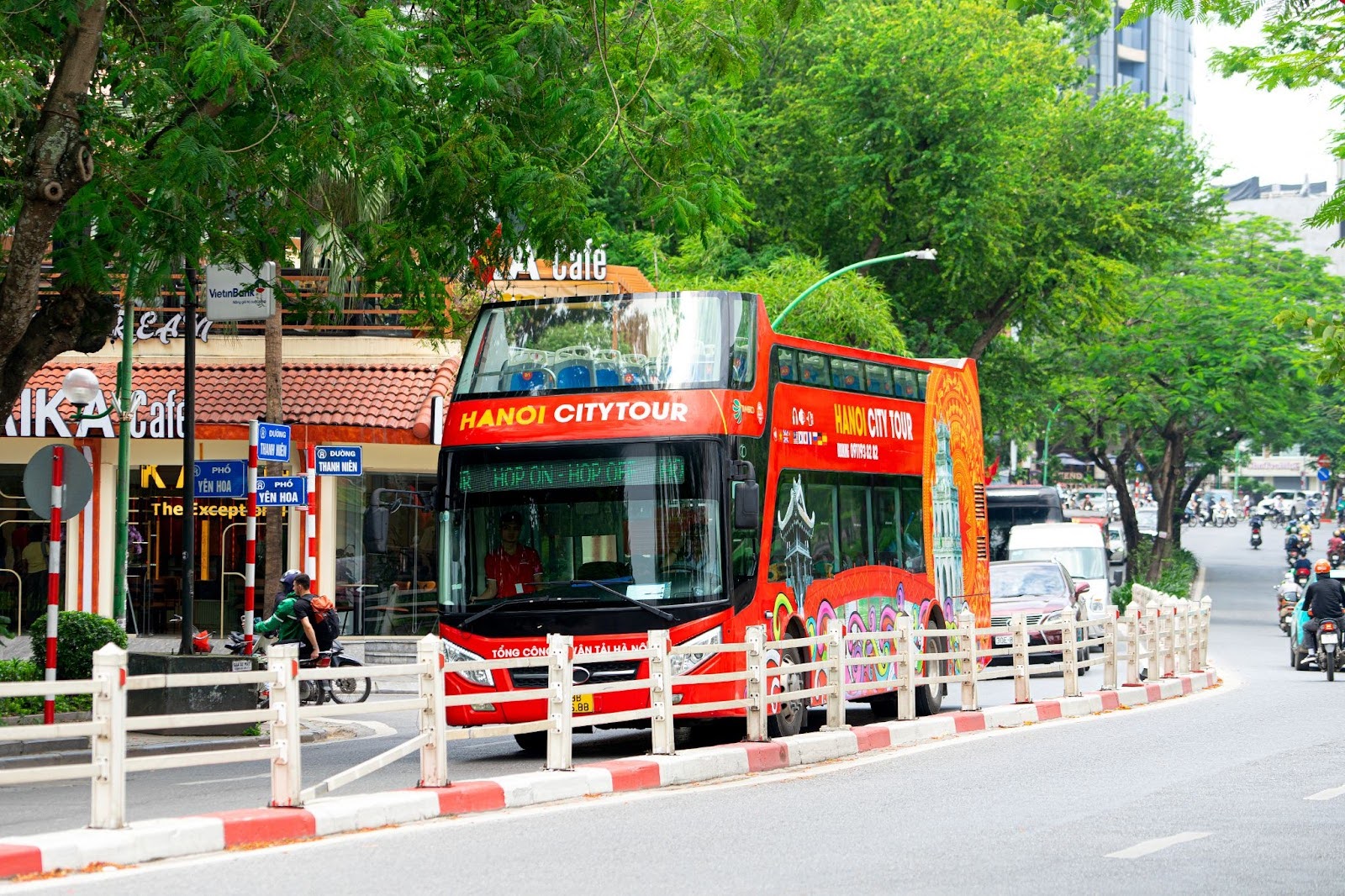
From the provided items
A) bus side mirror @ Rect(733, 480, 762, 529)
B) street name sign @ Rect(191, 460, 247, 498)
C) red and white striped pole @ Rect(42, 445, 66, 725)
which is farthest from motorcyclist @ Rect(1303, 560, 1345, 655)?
red and white striped pole @ Rect(42, 445, 66, 725)

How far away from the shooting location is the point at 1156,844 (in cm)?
970

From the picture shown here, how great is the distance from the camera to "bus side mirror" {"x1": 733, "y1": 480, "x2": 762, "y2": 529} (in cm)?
1488

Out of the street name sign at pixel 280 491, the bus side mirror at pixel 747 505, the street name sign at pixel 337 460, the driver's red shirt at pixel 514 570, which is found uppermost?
the street name sign at pixel 337 460

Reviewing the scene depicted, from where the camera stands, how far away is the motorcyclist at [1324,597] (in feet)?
90.4

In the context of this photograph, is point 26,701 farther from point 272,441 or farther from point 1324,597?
point 1324,597

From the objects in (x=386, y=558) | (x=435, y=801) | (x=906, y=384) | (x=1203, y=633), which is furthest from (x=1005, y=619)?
(x=435, y=801)

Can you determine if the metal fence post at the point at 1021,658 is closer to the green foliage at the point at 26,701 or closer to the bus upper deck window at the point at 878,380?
the bus upper deck window at the point at 878,380

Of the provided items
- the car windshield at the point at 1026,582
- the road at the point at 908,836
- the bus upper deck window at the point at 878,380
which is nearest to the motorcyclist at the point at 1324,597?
the car windshield at the point at 1026,582

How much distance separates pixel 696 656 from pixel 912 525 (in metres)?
5.39

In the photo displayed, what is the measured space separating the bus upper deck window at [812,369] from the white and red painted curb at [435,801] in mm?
3178

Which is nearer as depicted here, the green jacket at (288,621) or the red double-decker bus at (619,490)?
the red double-decker bus at (619,490)

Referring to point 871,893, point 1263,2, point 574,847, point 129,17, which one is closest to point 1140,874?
point 871,893

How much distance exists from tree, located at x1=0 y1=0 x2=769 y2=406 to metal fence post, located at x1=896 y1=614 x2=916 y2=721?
4.05 meters

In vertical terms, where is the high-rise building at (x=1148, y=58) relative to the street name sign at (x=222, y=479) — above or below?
above
